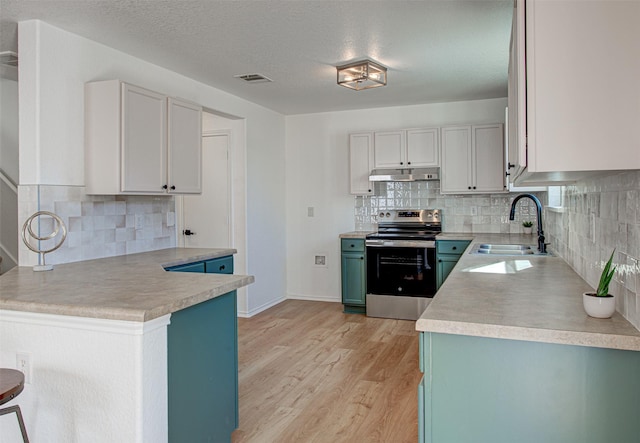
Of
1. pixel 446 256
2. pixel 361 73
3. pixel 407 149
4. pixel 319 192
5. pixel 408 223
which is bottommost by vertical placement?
pixel 446 256

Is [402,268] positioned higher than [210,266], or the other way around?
[210,266]

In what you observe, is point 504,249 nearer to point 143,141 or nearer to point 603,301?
point 603,301

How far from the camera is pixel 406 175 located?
16.8ft

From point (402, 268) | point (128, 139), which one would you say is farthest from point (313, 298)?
point (128, 139)

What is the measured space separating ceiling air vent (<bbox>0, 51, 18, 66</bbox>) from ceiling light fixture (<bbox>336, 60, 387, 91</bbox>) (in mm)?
2392

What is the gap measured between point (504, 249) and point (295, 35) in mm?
2372

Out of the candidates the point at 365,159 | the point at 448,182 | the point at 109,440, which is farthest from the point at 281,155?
the point at 109,440

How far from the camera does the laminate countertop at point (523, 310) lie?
1.40 meters

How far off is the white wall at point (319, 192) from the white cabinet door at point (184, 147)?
2.37 m

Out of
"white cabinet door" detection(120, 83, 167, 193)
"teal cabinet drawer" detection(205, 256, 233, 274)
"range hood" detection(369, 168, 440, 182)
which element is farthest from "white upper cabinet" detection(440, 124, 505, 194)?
"white cabinet door" detection(120, 83, 167, 193)

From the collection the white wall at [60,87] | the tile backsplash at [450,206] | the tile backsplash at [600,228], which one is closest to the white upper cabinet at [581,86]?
the tile backsplash at [600,228]

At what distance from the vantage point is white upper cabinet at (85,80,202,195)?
305cm

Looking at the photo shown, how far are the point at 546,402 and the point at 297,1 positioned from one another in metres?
2.26

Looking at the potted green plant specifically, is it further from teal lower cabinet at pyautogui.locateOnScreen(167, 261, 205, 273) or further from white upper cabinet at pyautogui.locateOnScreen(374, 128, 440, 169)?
white upper cabinet at pyautogui.locateOnScreen(374, 128, 440, 169)
